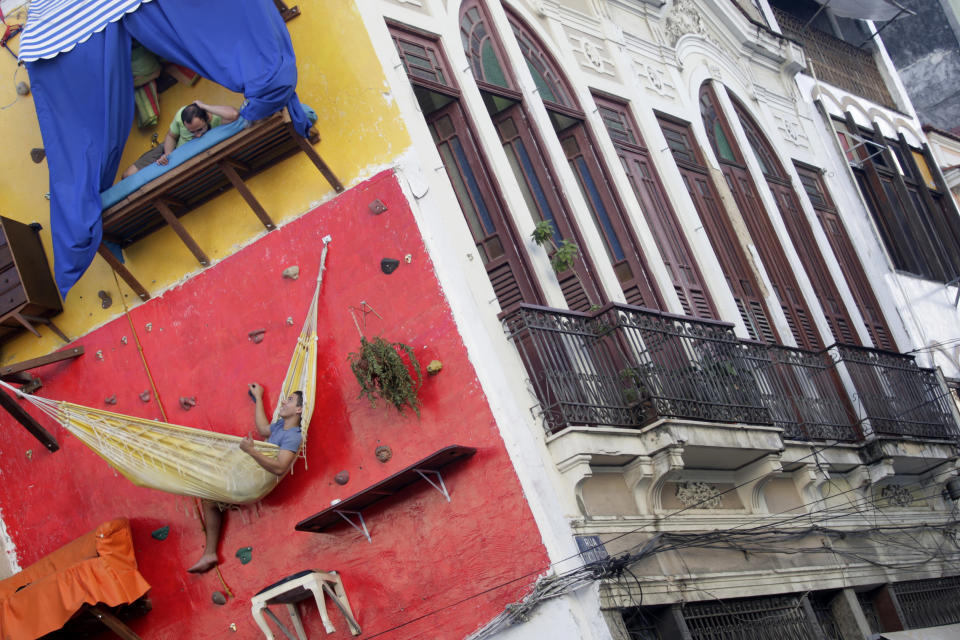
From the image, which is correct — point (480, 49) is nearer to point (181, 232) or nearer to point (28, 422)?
point (181, 232)

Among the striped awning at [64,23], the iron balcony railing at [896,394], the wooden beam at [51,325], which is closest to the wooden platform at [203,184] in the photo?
the wooden beam at [51,325]

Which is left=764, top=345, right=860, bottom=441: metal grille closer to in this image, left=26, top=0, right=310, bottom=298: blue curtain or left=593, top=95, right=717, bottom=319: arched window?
left=593, top=95, right=717, bottom=319: arched window

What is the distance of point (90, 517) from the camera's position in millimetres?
13102

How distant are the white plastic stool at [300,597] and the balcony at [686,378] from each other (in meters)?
2.25

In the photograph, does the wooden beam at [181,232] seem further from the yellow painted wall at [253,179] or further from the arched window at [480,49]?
the arched window at [480,49]

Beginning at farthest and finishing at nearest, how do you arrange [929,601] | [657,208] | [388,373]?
[929,601], [657,208], [388,373]

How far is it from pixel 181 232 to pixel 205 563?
3028 mm

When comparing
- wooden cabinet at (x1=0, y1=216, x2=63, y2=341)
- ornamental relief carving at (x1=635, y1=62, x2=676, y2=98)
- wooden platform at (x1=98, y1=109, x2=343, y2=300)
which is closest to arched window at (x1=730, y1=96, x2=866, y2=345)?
ornamental relief carving at (x1=635, y1=62, x2=676, y2=98)

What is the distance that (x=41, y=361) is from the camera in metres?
13.2

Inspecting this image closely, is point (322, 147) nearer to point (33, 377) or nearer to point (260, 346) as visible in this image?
point (260, 346)

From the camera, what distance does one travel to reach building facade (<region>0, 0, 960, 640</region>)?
452 inches

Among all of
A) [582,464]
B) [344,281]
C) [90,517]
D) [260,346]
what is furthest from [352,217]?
[90,517]

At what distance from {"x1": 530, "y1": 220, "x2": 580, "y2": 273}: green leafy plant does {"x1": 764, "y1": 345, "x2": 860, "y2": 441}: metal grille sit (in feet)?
8.47

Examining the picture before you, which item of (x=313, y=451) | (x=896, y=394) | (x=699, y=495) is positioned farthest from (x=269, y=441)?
(x=896, y=394)
